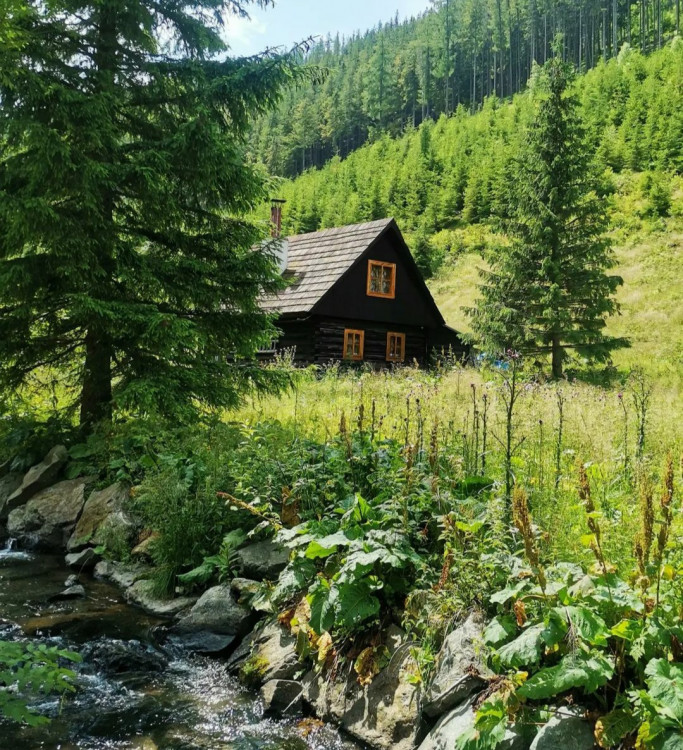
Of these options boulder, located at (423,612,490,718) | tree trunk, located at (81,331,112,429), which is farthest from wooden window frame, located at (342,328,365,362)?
boulder, located at (423,612,490,718)

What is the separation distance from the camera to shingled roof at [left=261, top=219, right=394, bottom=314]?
22484 millimetres

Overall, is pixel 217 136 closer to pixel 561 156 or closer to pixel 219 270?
pixel 219 270

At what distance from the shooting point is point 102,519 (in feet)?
25.2

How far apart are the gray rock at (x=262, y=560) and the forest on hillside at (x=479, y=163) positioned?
35.2m

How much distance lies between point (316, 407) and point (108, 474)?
12.5ft

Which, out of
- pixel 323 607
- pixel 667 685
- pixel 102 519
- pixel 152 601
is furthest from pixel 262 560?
pixel 667 685

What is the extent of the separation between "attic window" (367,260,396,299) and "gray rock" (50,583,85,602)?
60.3 ft

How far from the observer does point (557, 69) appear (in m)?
A: 19.4

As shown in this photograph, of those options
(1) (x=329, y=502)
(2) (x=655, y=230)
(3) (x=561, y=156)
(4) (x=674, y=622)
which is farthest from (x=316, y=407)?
(2) (x=655, y=230)

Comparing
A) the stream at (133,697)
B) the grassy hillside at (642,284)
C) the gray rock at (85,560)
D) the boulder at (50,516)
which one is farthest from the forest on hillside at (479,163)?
the stream at (133,697)

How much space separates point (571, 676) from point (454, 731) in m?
0.80

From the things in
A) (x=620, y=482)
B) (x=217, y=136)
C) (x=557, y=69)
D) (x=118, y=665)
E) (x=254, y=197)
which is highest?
(x=557, y=69)

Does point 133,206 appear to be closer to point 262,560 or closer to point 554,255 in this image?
point 262,560

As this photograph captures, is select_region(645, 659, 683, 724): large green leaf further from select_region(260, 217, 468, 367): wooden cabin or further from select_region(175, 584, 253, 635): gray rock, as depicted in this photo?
select_region(260, 217, 468, 367): wooden cabin
